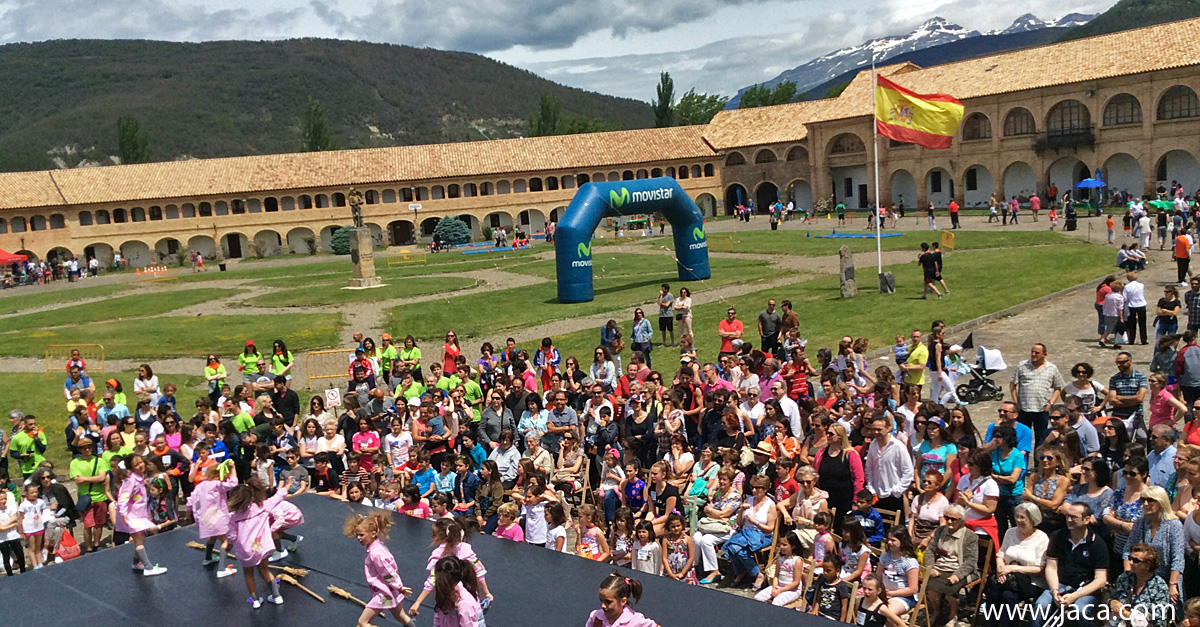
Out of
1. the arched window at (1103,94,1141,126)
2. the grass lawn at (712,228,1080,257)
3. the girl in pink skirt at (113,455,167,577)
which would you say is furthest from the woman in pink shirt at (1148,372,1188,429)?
the arched window at (1103,94,1141,126)

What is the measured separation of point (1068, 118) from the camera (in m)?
51.4

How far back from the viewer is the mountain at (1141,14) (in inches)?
5940

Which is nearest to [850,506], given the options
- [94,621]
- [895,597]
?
[895,597]

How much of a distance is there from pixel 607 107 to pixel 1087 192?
414 feet

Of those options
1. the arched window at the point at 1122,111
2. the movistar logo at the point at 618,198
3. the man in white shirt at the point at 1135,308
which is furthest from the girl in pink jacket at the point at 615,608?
the arched window at the point at 1122,111

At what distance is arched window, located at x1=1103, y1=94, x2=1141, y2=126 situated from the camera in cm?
4862

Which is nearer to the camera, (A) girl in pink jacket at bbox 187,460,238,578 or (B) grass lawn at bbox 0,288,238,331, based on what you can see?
(A) girl in pink jacket at bbox 187,460,238,578

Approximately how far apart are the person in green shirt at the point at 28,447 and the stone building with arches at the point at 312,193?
51.4 meters

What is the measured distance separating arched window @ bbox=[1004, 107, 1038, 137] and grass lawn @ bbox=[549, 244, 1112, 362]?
77.5ft

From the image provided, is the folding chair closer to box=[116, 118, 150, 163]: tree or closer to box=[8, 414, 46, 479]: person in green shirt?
box=[8, 414, 46, 479]: person in green shirt

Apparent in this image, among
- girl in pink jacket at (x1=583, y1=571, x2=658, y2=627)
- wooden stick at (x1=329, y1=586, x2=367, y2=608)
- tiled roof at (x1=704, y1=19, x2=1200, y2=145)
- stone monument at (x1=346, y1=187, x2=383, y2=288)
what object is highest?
tiled roof at (x1=704, y1=19, x2=1200, y2=145)

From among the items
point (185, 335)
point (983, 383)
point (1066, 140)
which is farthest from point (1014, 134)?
point (185, 335)

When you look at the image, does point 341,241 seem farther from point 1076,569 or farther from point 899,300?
point 1076,569

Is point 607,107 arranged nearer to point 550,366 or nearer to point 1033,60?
point 1033,60
